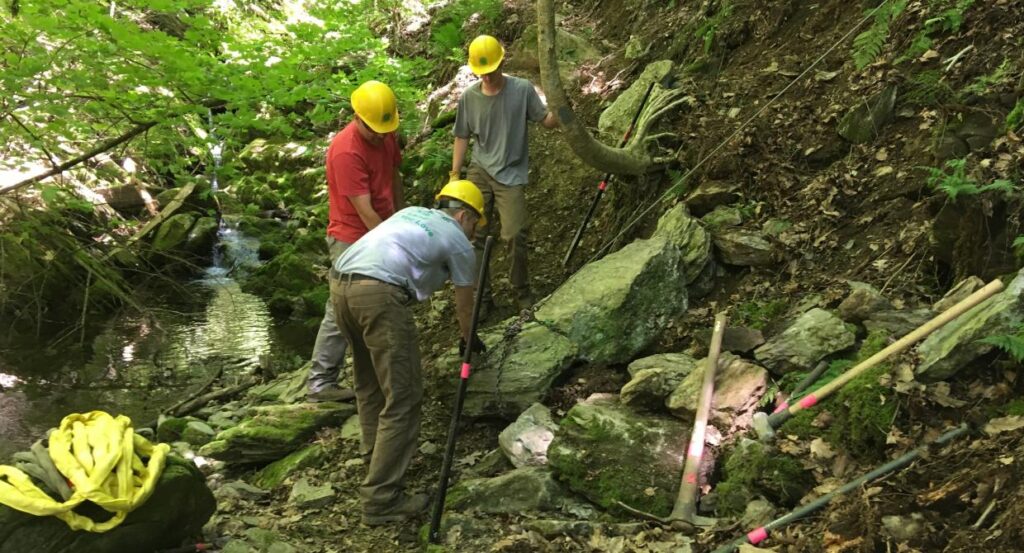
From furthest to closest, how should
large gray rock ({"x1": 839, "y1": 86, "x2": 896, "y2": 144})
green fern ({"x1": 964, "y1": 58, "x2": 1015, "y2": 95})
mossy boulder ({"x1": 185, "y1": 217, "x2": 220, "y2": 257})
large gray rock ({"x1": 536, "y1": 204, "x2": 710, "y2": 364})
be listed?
1. mossy boulder ({"x1": 185, "y1": 217, "x2": 220, "y2": 257})
2. large gray rock ({"x1": 839, "y1": 86, "x2": 896, "y2": 144})
3. large gray rock ({"x1": 536, "y1": 204, "x2": 710, "y2": 364})
4. green fern ({"x1": 964, "y1": 58, "x2": 1015, "y2": 95})

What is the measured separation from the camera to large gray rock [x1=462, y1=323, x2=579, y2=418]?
17.5 ft

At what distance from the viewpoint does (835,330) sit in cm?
439

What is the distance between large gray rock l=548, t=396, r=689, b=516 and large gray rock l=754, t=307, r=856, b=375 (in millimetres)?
815

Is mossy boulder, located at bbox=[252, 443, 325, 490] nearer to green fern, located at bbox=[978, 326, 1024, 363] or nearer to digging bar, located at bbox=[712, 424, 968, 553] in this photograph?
digging bar, located at bbox=[712, 424, 968, 553]

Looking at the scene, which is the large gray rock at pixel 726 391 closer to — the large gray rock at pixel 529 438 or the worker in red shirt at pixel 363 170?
the large gray rock at pixel 529 438

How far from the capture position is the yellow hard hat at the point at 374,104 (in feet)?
16.8

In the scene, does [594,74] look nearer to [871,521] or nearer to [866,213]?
[866,213]

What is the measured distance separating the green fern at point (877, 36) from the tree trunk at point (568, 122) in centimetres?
216

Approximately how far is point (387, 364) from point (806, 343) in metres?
2.87

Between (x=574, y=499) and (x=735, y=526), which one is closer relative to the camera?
(x=735, y=526)

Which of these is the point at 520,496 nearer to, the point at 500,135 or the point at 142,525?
the point at 142,525

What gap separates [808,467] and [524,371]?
2.39m

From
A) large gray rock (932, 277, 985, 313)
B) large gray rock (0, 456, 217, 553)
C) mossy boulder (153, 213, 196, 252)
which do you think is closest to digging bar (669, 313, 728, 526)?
large gray rock (932, 277, 985, 313)

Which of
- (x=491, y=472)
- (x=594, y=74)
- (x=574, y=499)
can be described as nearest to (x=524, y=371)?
(x=491, y=472)
